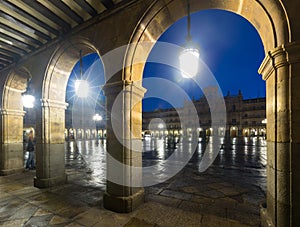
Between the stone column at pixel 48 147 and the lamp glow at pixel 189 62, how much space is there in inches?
177

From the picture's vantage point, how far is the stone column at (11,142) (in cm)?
686

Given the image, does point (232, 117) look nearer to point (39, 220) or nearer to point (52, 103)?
point (52, 103)

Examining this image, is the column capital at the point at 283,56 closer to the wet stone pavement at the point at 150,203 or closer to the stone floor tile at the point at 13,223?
the wet stone pavement at the point at 150,203

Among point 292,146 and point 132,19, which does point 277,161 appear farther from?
point 132,19

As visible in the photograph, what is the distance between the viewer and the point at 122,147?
3.68 m

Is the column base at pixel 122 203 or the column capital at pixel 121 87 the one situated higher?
the column capital at pixel 121 87

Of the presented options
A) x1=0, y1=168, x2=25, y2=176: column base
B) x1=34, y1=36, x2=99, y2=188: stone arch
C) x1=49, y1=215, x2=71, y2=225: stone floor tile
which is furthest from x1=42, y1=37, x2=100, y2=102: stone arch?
x1=0, y1=168, x2=25, y2=176: column base

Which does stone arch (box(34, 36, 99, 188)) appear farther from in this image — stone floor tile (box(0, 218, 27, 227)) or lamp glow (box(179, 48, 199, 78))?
lamp glow (box(179, 48, 199, 78))

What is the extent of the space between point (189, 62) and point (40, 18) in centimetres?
416

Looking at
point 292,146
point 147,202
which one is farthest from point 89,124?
point 292,146

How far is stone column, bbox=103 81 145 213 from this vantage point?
3650mm

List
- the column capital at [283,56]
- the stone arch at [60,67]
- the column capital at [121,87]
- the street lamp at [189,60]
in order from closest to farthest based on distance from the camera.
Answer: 1. the column capital at [283,56]
2. the street lamp at [189,60]
3. the column capital at [121,87]
4. the stone arch at [60,67]

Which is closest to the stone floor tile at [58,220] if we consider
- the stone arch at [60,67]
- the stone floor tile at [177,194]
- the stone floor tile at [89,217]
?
the stone floor tile at [89,217]

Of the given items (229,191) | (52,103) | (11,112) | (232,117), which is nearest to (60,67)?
(52,103)
